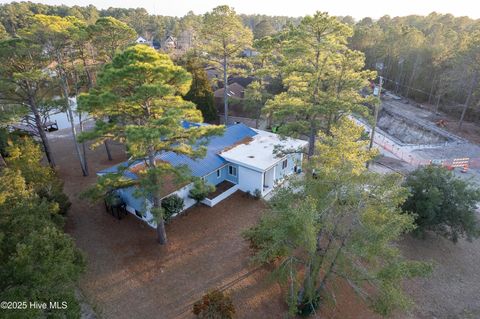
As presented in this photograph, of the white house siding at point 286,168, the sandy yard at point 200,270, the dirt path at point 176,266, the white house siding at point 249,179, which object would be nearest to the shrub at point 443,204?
the sandy yard at point 200,270

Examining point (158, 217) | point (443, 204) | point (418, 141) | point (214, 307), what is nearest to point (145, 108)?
point (158, 217)

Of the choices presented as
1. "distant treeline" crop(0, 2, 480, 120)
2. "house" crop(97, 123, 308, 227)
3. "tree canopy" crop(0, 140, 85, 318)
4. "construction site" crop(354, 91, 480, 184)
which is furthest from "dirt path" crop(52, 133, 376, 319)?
"distant treeline" crop(0, 2, 480, 120)

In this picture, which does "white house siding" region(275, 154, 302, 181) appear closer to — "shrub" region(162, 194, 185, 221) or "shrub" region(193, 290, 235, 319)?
"shrub" region(162, 194, 185, 221)

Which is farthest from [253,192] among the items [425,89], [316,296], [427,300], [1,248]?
[425,89]

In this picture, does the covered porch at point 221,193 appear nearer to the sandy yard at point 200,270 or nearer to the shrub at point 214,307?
the sandy yard at point 200,270

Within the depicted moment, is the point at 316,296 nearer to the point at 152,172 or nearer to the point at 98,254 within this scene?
the point at 152,172

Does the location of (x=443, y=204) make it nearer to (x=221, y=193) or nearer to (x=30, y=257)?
(x=221, y=193)
